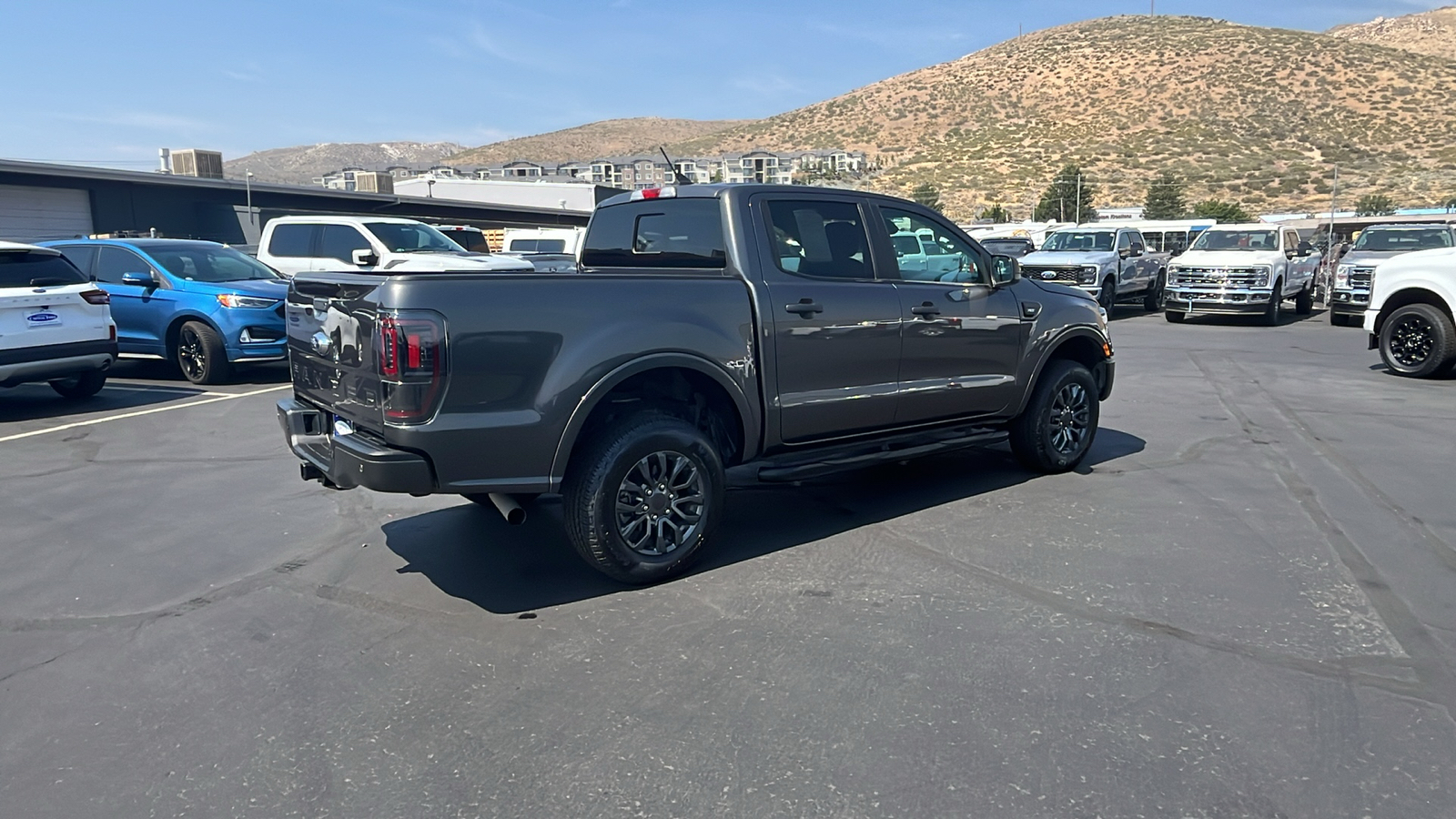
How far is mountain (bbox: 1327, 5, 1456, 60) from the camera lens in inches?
5861

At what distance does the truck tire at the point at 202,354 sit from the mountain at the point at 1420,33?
16620 cm

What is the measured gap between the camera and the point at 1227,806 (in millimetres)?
3059

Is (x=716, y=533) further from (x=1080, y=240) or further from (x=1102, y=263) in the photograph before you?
(x=1080, y=240)

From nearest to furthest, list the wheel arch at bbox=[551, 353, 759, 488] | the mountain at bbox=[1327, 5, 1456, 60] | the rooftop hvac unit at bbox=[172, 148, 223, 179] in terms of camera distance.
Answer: the wheel arch at bbox=[551, 353, 759, 488] < the rooftop hvac unit at bbox=[172, 148, 223, 179] < the mountain at bbox=[1327, 5, 1456, 60]

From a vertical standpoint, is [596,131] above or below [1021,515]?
above

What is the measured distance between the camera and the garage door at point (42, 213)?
28.6 metres

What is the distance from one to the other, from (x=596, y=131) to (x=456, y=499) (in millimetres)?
157727

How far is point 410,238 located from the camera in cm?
1563

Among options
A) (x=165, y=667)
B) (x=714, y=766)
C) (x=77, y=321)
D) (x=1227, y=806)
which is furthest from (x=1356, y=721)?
(x=77, y=321)

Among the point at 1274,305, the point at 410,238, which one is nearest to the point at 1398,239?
the point at 1274,305

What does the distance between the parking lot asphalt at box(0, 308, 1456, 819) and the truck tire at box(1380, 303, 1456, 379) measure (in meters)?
5.26

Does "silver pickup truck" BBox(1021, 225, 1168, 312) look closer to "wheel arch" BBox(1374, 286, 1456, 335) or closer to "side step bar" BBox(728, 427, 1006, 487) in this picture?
"wheel arch" BBox(1374, 286, 1456, 335)

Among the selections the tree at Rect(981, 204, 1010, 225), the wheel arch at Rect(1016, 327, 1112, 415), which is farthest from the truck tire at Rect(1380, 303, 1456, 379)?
the tree at Rect(981, 204, 1010, 225)

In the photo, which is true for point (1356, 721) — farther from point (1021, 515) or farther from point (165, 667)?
point (165, 667)
